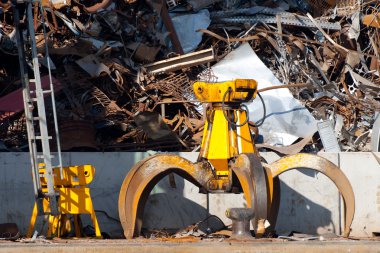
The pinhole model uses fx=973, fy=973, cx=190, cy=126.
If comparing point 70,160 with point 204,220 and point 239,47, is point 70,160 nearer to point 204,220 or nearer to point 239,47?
point 204,220

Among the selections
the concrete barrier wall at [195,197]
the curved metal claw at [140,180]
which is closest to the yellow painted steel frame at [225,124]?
the curved metal claw at [140,180]

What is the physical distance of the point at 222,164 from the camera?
11.5 meters

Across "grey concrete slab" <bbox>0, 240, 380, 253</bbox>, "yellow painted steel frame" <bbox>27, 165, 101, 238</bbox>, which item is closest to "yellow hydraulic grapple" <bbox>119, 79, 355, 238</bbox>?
"yellow painted steel frame" <bbox>27, 165, 101, 238</bbox>

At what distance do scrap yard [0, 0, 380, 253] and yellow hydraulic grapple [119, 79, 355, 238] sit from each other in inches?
0.7

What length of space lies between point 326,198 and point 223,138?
220 cm

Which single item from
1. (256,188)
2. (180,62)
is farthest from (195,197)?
(180,62)

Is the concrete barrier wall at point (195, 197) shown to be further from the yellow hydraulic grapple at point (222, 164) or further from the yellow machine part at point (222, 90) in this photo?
the yellow machine part at point (222, 90)

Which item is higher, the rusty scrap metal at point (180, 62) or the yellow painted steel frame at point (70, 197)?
the rusty scrap metal at point (180, 62)

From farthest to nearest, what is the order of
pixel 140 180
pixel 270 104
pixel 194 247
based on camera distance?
1. pixel 270 104
2. pixel 140 180
3. pixel 194 247

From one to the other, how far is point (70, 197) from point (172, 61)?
12.3 feet

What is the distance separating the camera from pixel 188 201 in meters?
12.9

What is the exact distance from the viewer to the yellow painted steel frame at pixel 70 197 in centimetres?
1132

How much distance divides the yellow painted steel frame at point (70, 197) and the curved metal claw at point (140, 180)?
41cm

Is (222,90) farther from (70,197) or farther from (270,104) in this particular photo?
(270,104)
